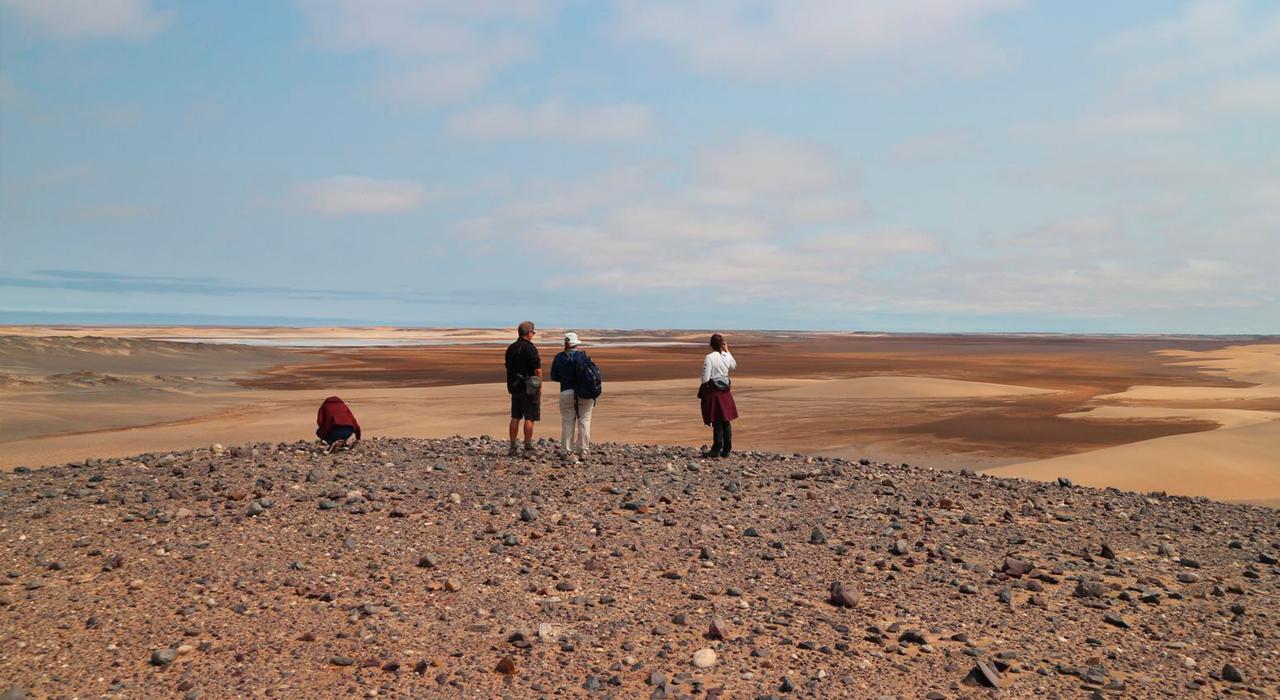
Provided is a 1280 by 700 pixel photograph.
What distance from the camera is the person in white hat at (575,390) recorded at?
44.2ft

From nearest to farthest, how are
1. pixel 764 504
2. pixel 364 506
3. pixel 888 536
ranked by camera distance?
1. pixel 888 536
2. pixel 364 506
3. pixel 764 504

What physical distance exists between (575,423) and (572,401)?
1.62ft

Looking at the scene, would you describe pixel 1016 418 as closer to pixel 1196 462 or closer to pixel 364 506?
pixel 1196 462

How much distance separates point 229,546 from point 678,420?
58.1ft

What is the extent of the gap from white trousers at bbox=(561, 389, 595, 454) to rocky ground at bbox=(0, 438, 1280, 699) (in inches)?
71.5

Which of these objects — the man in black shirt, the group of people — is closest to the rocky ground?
the man in black shirt

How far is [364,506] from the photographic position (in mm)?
10227

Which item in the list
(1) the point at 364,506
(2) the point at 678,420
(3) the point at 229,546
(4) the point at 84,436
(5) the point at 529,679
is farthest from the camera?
(2) the point at 678,420

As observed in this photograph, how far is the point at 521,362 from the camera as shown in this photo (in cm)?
1344

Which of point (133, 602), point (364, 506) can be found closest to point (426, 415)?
point (364, 506)

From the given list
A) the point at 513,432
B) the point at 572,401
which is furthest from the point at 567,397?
the point at 513,432

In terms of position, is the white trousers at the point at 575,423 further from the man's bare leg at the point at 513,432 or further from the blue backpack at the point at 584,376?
the man's bare leg at the point at 513,432

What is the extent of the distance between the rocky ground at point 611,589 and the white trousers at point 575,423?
182 cm

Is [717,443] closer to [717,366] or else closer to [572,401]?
[717,366]
